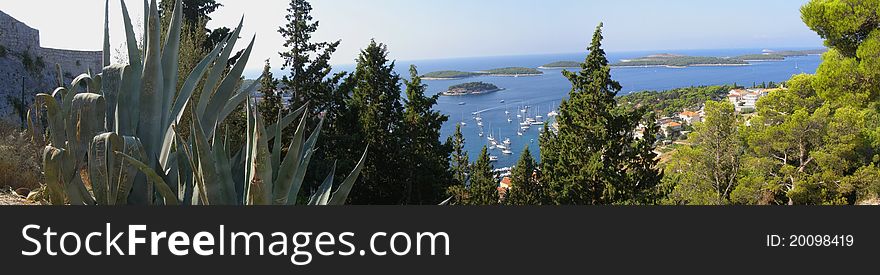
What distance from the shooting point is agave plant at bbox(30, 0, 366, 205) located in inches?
87.0

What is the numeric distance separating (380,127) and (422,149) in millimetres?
1270

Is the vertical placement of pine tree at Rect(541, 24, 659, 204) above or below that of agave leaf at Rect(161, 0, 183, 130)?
below

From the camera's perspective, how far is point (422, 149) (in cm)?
1466

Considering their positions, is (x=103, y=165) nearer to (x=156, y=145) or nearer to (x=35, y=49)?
(x=156, y=145)

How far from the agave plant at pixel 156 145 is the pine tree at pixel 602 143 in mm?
10289

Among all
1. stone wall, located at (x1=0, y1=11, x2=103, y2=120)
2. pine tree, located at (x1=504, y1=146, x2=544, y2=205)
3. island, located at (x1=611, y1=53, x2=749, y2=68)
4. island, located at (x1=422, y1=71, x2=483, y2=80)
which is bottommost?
pine tree, located at (x1=504, y1=146, x2=544, y2=205)

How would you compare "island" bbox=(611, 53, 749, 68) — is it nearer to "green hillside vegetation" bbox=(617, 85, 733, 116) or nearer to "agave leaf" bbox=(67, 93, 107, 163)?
"green hillside vegetation" bbox=(617, 85, 733, 116)

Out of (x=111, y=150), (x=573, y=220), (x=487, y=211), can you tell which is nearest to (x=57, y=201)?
(x=111, y=150)

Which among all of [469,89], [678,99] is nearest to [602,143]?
[678,99]

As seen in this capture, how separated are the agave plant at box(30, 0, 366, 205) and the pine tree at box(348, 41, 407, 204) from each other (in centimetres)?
1060

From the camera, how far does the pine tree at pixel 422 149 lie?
1398 centimetres

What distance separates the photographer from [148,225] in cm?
179

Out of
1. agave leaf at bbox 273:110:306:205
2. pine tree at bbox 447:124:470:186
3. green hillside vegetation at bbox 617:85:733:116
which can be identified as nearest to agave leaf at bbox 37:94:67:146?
agave leaf at bbox 273:110:306:205

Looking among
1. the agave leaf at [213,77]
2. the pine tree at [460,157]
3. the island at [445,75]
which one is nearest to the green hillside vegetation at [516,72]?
the island at [445,75]
